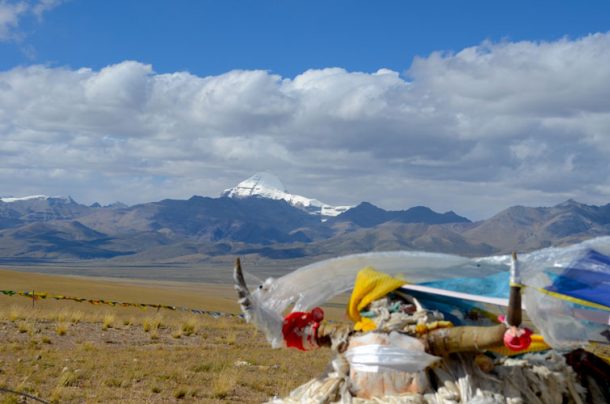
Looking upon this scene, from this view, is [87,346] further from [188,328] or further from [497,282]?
[497,282]

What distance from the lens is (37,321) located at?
21.1m

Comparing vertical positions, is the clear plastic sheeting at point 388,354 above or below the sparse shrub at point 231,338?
above

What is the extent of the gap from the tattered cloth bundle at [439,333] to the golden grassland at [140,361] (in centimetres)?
509

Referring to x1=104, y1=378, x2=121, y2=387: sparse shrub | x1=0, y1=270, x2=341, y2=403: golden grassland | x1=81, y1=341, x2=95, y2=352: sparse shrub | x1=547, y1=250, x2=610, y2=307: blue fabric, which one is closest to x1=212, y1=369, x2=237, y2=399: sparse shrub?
x1=0, y1=270, x2=341, y2=403: golden grassland

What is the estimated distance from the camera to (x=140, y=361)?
48.5ft

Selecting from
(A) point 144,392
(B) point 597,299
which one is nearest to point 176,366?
(A) point 144,392

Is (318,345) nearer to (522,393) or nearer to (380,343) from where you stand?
(380,343)

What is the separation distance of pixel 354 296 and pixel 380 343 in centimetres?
64

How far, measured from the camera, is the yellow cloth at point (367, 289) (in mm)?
6035

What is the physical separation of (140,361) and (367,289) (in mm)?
9706

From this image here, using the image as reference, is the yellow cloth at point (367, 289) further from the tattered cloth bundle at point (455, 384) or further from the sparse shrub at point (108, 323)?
the sparse shrub at point (108, 323)

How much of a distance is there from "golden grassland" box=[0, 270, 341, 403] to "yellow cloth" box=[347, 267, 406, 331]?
516 centimetres

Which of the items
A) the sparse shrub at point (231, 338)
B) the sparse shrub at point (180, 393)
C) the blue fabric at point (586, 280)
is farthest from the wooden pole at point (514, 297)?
the sparse shrub at point (231, 338)

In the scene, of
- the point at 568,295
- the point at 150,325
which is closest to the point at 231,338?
the point at 150,325
